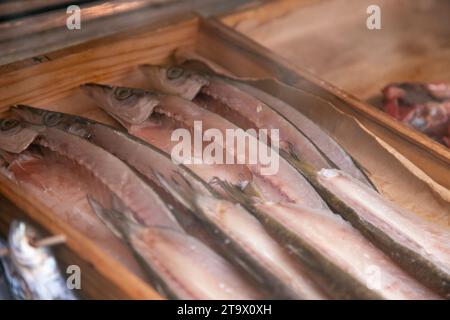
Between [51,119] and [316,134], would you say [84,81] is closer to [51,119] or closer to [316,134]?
[51,119]

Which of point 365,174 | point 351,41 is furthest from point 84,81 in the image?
point 351,41

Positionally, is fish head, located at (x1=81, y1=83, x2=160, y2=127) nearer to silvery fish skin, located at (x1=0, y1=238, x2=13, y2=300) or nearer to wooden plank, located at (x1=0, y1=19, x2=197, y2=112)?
wooden plank, located at (x1=0, y1=19, x2=197, y2=112)

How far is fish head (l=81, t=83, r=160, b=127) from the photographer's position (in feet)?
9.80

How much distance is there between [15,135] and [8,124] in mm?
74

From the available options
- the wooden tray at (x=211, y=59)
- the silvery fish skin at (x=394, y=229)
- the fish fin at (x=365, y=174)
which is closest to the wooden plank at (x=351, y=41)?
the wooden tray at (x=211, y=59)

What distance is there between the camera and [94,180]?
254cm

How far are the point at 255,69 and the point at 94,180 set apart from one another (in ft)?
4.70

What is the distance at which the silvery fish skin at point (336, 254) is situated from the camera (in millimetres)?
2125

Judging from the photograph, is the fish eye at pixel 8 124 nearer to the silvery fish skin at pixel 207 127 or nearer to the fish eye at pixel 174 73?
the silvery fish skin at pixel 207 127

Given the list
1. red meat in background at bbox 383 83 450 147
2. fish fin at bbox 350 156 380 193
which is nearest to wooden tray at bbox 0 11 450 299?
fish fin at bbox 350 156 380 193

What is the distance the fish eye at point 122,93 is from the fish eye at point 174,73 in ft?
0.94

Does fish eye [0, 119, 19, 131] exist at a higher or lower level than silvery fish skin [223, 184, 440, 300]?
higher

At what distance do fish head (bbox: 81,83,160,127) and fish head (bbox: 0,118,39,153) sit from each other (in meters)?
0.45
